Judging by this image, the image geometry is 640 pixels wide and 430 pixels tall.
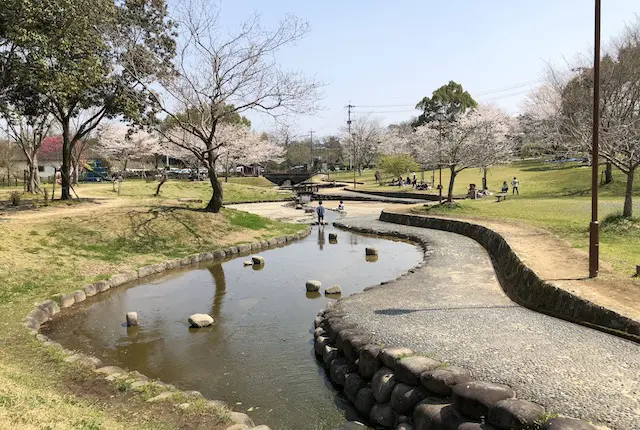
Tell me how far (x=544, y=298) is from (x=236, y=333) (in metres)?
6.45

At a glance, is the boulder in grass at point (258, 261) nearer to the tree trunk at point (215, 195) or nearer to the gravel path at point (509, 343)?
the tree trunk at point (215, 195)

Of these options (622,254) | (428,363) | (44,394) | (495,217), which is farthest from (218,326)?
(495,217)

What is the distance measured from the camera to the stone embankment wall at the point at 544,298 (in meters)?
7.21

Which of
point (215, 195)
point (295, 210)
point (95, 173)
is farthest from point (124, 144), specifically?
point (215, 195)

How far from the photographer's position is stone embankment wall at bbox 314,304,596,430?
4.64m

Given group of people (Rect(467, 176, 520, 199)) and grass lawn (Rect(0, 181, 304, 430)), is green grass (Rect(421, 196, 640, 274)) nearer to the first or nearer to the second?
group of people (Rect(467, 176, 520, 199))

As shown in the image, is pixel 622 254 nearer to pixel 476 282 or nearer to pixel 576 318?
pixel 476 282

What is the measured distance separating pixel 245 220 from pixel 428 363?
1801 centimetres

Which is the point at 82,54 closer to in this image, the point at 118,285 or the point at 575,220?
the point at 118,285

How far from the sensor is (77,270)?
1408 cm

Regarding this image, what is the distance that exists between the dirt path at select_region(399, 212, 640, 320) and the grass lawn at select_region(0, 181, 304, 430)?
6872 millimetres

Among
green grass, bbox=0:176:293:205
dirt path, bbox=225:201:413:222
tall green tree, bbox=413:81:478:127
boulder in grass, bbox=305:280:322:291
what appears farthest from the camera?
tall green tree, bbox=413:81:478:127

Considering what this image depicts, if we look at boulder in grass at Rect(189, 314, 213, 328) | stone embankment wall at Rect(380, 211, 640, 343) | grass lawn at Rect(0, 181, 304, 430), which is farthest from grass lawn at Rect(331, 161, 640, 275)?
grass lawn at Rect(0, 181, 304, 430)

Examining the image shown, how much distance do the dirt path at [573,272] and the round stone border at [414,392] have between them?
3663 mm
